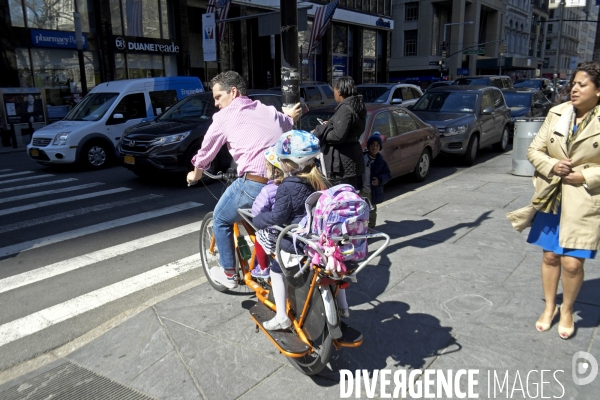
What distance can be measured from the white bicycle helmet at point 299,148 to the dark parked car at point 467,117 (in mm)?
8939

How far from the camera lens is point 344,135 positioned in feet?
16.3

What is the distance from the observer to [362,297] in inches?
170

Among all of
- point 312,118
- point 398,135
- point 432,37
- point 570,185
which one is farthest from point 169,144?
point 432,37

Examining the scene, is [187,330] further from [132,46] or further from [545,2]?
[545,2]

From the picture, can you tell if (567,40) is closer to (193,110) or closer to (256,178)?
(193,110)

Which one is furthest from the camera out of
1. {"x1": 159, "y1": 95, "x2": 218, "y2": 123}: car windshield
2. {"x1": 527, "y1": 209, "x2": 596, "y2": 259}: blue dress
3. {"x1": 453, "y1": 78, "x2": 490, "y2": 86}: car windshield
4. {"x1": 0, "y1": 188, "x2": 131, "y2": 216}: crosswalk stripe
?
{"x1": 453, "y1": 78, "x2": 490, "y2": 86}: car windshield

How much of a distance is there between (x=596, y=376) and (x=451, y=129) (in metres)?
8.79

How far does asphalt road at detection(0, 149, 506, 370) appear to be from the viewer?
4484mm

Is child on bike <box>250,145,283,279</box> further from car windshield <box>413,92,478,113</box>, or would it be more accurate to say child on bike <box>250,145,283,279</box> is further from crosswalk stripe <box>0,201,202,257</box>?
car windshield <box>413,92,478,113</box>

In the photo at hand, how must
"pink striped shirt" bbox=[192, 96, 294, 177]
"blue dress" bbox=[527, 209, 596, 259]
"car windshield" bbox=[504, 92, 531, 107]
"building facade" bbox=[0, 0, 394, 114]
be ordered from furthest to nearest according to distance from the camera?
"building facade" bbox=[0, 0, 394, 114] → "car windshield" bbox=[504, 92, 531, 107] → "pink striped shirt" bbox=[192, 96, 294, 177] → "blue dress" bbox=[527, 209, 596, 259]

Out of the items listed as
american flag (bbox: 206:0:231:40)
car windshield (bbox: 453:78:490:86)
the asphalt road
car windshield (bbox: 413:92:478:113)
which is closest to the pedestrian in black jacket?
the asphalt road

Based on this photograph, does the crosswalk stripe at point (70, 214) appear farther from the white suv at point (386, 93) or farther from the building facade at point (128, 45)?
the white suv at point (386, 93)

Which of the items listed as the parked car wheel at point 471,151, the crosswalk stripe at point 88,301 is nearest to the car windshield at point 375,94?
the parked car wheel at point 471,151

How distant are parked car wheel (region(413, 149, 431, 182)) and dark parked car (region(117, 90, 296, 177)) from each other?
12.4 ft
